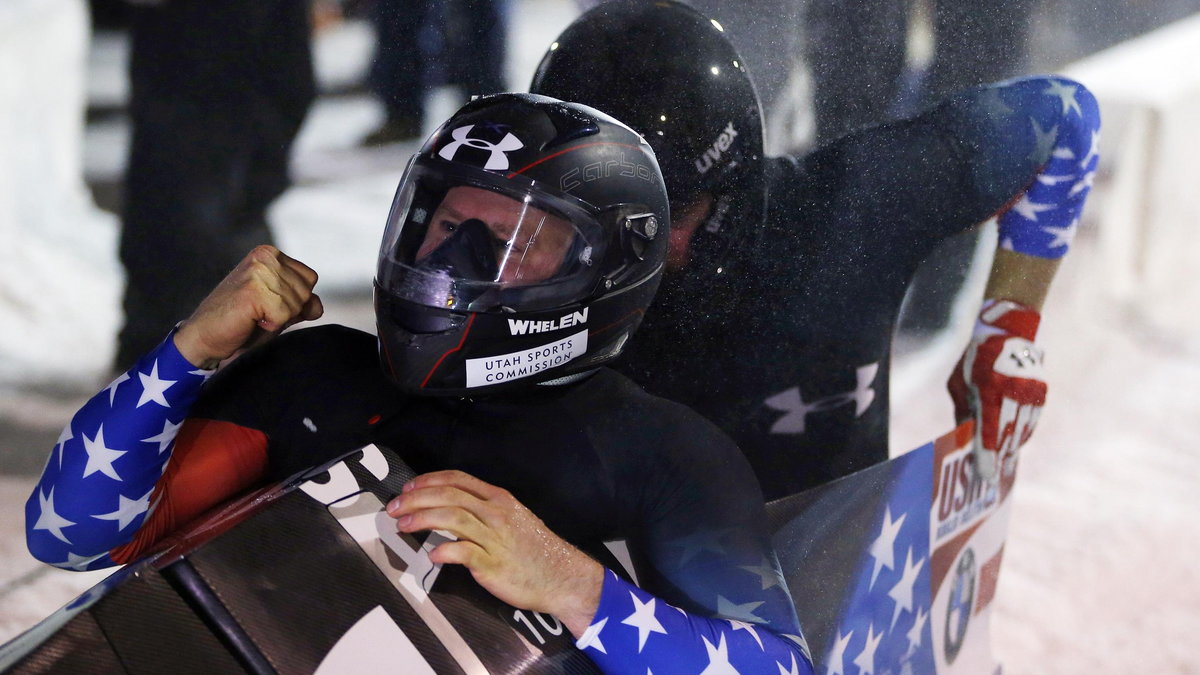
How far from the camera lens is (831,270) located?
66.0 inches

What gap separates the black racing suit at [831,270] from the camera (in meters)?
1.63

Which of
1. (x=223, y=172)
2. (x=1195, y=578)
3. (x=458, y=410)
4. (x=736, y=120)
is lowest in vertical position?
(x=1195, y=578)

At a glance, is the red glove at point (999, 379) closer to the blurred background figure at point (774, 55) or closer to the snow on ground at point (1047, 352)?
the snow on ground at point (1047, 352)

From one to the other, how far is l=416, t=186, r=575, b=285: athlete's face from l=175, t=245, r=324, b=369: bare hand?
0.59ft

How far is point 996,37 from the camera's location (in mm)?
1730

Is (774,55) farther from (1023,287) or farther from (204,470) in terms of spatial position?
(204,470)

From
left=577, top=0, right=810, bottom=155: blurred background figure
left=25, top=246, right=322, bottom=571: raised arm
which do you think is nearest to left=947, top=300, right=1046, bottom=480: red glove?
left=577, top=0, right=810, bottom=155: blurred background figure

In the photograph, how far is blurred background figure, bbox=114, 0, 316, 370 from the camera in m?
2.74

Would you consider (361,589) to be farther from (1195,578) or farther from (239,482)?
(1195,578)

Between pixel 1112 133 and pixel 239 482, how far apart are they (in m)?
1.92

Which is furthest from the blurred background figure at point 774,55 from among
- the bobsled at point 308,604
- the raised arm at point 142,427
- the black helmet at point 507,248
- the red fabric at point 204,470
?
the red fabric at point 204,470

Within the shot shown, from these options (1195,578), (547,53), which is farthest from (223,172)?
(1195,578)

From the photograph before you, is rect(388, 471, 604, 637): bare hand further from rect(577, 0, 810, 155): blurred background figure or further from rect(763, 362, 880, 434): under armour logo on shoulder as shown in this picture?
rect(577, 0, 810, 155): blurred background figure

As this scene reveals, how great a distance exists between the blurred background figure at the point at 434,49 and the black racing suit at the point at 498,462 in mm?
594
